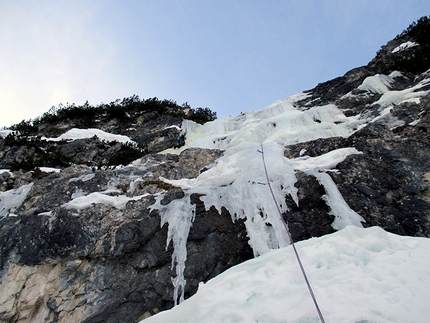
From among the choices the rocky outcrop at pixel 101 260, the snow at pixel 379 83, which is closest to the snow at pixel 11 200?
the rocky outcrop at pixel 101 260

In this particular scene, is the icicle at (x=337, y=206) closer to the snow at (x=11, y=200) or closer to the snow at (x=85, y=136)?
the snow at (x=11, y=200)

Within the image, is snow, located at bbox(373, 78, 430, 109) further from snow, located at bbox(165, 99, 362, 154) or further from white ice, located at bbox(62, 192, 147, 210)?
white ice, located at bbox(62, 192, 147, 210)

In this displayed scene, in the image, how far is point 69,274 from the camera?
5832 millimetres

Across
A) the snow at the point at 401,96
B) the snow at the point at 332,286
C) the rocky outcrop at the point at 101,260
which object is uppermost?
the snow at the point at 401,96

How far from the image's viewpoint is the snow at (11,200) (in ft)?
23.7

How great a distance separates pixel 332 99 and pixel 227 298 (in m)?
13.5

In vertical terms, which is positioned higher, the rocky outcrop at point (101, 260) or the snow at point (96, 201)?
the snow at point (96, 201)

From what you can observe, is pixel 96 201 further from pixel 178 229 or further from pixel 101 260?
pixel 178 229

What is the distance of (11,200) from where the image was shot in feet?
24.7

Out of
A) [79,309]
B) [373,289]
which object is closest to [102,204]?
[79,309]

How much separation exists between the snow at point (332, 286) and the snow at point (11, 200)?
5.96 m

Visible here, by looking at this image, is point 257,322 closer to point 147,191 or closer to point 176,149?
point 147,191

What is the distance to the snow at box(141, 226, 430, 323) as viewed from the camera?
2533 mm

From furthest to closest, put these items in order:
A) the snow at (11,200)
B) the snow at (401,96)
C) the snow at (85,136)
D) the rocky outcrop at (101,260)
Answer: the snow at (85,136) < the snow at (401,96) < the snow at (11,200) < the rocky outcrop at (101,260)
